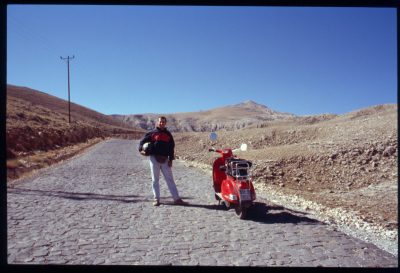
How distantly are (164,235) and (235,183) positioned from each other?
1.98 meters

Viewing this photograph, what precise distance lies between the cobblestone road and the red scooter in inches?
11.4

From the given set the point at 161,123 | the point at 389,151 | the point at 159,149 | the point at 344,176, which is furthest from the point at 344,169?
the point at 161,123

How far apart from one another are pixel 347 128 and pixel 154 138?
66.4 ft

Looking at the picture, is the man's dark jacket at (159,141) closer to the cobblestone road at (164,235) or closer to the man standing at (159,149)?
the man standing at (159,149)

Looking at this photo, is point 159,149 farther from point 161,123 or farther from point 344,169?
point 344,169

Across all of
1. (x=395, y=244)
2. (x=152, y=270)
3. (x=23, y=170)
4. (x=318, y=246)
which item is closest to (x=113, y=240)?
(x=152, y=270)

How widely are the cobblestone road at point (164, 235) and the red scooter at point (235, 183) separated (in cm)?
29

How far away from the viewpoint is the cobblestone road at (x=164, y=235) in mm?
5109

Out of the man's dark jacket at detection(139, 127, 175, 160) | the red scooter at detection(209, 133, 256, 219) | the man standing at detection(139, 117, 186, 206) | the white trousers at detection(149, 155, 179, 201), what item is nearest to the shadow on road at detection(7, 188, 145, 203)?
the white trousers at detection(149, 155, 179, 201)

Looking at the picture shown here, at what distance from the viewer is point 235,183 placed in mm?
7574

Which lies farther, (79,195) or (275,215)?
(79,195)

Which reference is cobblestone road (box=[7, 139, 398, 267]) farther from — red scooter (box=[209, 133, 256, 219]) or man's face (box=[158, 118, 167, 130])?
man's face (box=[158, 118, 167, 130])

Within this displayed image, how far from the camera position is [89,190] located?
10.5m

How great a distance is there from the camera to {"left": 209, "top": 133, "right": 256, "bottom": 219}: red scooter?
23.7 ft
